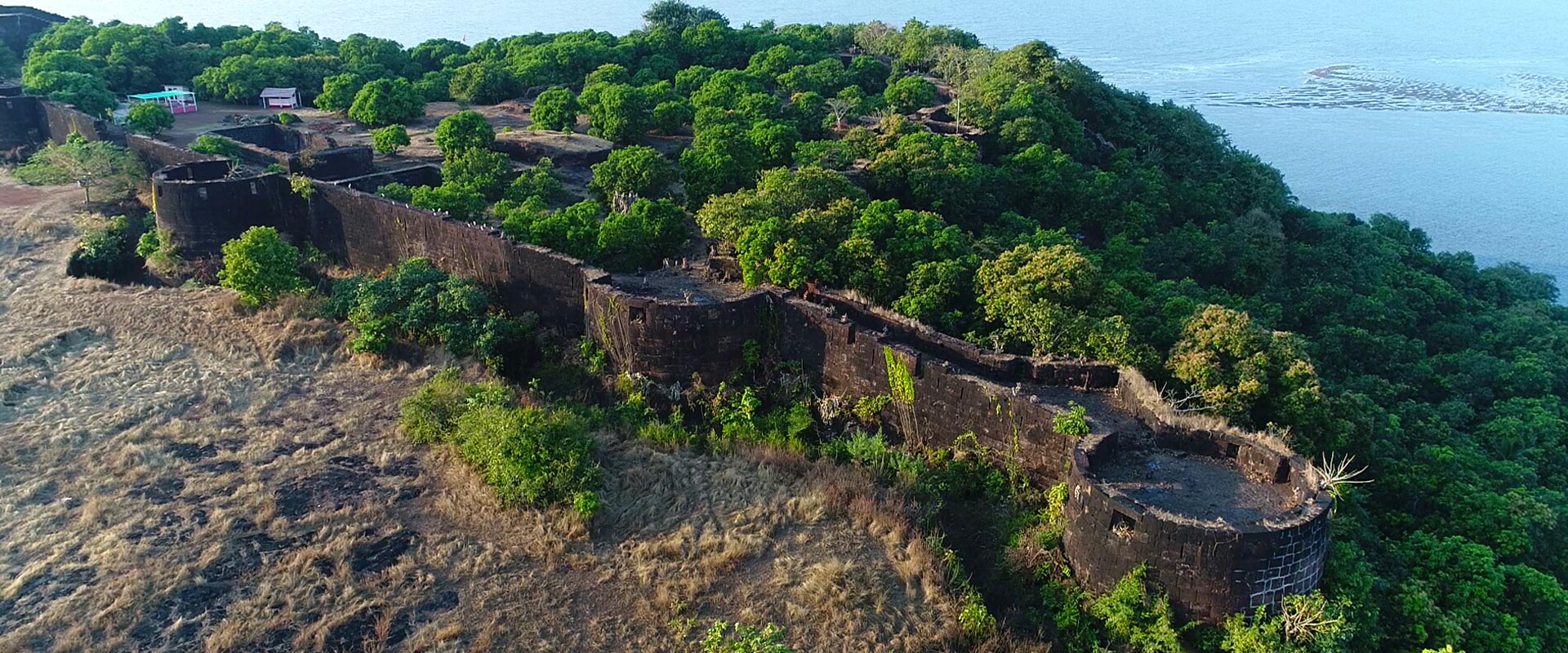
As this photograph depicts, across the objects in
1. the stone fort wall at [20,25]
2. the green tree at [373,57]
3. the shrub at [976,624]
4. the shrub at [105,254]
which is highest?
the stone fort wall at [20,25]

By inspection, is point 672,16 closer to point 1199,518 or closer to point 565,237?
point 565,237

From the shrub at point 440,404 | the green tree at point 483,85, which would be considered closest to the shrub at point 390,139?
the green tree at point 483,85

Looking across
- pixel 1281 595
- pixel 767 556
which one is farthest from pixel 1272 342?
pixel 767 556

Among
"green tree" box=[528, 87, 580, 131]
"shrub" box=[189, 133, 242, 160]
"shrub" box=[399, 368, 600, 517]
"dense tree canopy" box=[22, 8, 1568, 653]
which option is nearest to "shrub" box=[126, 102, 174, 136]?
"dense tree canopy" box=[22, 8, 1568, 653]

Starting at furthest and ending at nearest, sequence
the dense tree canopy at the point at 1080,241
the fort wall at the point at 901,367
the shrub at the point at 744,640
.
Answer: the dense tree canopy at the point at 1080,241 → the fort wall at the point at 901,367 → the shrub at the point at 744,640

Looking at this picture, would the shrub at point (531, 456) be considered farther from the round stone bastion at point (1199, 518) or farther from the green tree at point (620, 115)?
the green tree at point (620, 115)

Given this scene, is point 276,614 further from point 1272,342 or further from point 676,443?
point 1272,342
